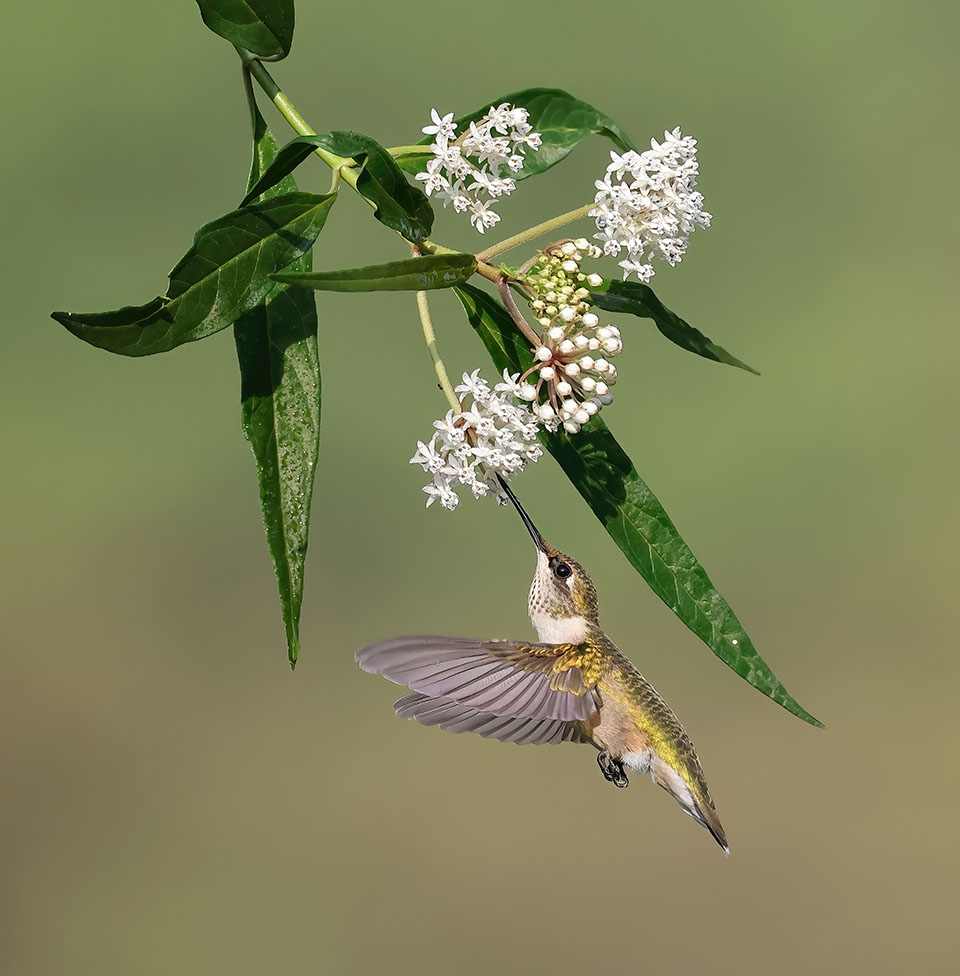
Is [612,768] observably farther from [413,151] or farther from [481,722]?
[413,151]

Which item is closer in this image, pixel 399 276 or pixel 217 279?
pixel 399 276

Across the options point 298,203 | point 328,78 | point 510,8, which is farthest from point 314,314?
point 510,8

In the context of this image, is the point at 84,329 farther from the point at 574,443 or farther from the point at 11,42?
the point at 11,42

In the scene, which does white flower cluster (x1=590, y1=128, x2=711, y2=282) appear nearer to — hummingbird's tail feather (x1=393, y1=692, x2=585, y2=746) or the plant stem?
the plant stem

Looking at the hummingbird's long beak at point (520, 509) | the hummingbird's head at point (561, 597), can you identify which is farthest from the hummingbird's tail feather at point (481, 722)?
the hummingbird's long beak at point (520, 509)

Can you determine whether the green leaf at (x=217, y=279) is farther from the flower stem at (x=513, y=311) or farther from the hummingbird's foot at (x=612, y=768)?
the hummingbird's foot at (x=612, y=768)

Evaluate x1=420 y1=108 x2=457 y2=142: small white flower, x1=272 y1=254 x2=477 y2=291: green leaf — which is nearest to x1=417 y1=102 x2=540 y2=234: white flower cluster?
x1=420 y1=108 x2=457 y2=142: small white flower

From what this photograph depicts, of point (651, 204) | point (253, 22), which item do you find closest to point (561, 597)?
point (651, 204)
